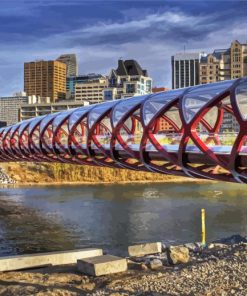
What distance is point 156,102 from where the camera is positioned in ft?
75.5

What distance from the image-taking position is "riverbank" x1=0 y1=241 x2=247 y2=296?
14.4 m

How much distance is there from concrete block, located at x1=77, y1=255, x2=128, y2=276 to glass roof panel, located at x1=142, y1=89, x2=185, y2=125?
674 centimetres

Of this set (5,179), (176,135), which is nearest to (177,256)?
(176,135)

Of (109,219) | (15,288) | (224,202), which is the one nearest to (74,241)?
(109,219)

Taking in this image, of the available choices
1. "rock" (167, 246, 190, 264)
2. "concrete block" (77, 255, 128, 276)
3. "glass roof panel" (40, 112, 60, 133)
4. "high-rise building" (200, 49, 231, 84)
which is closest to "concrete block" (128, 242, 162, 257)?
"rock" (167, 246, 190, 264)

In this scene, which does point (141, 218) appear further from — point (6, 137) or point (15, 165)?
point (15, 165)

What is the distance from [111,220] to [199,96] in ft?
64.7

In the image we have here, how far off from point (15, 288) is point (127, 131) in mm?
14031

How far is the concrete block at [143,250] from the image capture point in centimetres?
2231

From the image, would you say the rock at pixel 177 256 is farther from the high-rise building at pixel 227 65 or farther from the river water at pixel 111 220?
the high-rise building at pixel 227 65

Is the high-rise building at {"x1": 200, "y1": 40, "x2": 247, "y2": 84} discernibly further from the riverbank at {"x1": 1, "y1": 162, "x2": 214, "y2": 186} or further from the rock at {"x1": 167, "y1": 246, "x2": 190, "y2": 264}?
the rock at {"x1": 167, "y1": 246, "x2": 190, "y2": 264}

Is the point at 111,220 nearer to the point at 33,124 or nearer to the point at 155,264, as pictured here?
the point at 33,124

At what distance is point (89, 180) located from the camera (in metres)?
87.4

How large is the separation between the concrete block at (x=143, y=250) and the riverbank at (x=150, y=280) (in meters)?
3.18
